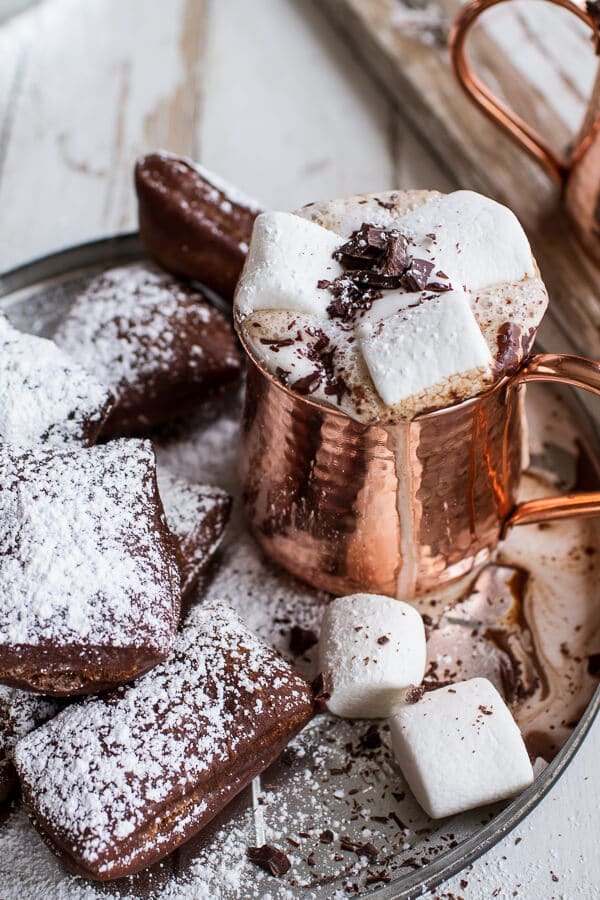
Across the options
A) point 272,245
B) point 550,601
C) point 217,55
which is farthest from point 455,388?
point 217,55

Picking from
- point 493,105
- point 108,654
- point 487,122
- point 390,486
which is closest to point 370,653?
point 390,486

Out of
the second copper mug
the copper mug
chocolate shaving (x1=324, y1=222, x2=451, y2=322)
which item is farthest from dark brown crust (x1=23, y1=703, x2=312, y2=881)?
the copper mug

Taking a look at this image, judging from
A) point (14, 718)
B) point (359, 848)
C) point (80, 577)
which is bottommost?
point (359, 848)

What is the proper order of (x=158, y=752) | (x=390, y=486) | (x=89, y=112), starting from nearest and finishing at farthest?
(x=158, y=752) → (x=390, y=486) → (x=89, y=112)

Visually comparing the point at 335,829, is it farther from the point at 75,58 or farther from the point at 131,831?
the point at 75,58

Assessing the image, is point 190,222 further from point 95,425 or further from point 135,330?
point 95,425

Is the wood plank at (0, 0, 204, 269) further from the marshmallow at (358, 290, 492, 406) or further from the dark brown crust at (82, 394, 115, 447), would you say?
the marshmallow at (358, 290, 492, 406)

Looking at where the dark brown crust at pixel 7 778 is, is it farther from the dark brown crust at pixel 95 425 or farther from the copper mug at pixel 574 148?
the copper mug at pixel 574 148

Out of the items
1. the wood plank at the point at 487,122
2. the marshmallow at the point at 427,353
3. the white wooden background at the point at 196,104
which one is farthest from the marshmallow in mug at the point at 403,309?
the white wooden background at the point at 196,104
